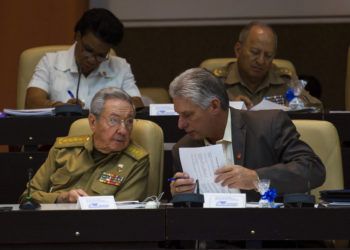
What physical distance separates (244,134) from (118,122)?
25.1 inches

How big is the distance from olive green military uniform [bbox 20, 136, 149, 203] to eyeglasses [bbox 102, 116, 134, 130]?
10 centimetres

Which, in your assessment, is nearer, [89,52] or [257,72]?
[89,52]

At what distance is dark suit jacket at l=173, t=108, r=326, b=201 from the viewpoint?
16.2 ft

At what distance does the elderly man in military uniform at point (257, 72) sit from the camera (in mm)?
6844

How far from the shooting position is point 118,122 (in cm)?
534

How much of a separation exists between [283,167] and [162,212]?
3.31ft

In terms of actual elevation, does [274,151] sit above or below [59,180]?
above

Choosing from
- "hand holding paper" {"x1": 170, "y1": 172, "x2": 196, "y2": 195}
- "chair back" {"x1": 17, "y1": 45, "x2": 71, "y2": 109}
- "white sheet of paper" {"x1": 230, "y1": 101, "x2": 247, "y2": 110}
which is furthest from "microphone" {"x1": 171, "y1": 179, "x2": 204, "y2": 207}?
"chair back" {"x1": 17, "y1": 45, "x2": 71, "y2": 109}

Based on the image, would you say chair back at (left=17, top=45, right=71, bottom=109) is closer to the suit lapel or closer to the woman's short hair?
the woman's short hair

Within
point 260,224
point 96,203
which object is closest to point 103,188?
point 96,203

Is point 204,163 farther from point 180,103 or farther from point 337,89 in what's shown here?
point 337,89

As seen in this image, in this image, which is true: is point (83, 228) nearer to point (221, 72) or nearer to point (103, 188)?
point (103, 188)

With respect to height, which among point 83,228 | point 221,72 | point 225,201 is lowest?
point 83,228

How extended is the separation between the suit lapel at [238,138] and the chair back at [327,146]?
0.29 meters
